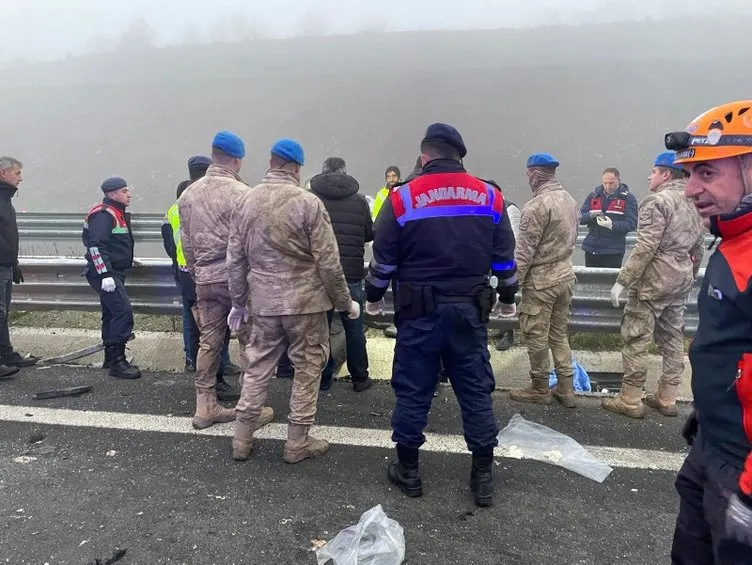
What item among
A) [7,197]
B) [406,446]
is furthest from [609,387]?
[7,197]

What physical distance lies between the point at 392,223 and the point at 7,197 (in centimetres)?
381

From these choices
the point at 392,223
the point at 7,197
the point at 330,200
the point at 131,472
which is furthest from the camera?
the point at 7,197

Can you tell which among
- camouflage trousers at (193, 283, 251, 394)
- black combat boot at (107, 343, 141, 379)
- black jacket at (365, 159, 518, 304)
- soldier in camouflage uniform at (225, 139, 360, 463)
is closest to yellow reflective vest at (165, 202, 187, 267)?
camouflage trousers at (193, 283, 251, 394)

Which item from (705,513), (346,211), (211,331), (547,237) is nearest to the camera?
(705,513)

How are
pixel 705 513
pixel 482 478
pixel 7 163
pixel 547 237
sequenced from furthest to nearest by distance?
pixel 7 163 < pixel 547 237 < pixel 482 478 < pixel 705 513

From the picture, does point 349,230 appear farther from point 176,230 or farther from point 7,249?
point 7,249

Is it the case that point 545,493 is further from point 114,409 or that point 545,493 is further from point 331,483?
point 114,409

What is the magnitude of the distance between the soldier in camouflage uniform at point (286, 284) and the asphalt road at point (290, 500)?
0.92ft

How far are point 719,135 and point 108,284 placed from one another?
4.42 meters

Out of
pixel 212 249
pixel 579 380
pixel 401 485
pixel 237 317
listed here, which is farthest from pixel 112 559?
pixel 579 380

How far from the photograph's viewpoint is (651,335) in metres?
3.86

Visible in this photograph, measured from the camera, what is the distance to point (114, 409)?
3.74 metres

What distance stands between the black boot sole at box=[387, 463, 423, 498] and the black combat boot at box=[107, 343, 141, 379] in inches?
100

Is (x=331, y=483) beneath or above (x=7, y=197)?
beneath
